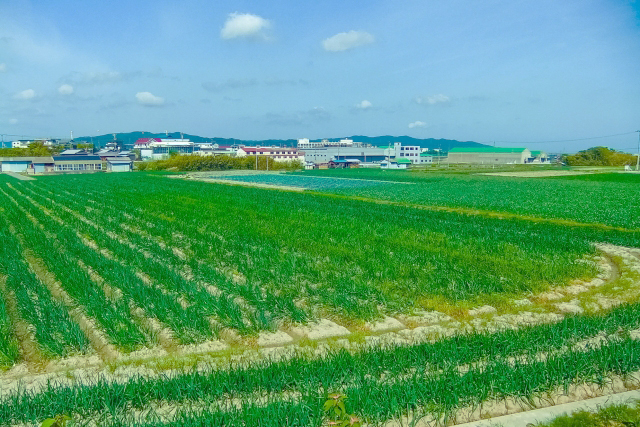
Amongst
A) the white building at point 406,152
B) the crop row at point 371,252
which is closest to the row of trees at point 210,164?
the white building at point 406,152

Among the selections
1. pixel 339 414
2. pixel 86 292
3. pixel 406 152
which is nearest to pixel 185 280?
pixel 86 292

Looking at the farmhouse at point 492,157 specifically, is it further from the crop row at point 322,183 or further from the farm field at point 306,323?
the farm field at point 306,323

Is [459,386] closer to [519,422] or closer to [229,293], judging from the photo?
[519,422]

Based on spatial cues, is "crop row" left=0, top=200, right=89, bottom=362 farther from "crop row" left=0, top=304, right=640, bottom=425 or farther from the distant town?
the distant town

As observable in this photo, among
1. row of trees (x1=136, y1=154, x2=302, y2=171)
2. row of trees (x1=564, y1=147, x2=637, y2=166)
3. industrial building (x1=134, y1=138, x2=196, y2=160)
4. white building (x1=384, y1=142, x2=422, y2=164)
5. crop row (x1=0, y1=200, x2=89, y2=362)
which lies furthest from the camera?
industrial building (x1=134, y1=138, x2=196, y2=160)

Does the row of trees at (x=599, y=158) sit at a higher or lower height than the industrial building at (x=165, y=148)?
lower

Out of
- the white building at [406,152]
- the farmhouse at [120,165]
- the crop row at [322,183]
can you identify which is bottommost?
the crop row at [322,183]

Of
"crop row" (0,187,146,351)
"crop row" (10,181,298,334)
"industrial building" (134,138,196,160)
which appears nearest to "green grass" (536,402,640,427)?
"crop row" (10,181,298,334)

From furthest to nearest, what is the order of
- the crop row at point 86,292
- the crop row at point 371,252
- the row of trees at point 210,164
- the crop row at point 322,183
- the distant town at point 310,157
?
the distant town at point 310,157 → the row of trees at point 210,164 → the crop row at point 322,183 → the crop row at point 371,252 → the crop row at point 86,292

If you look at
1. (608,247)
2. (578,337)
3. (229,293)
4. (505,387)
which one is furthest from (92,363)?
(608,247)
